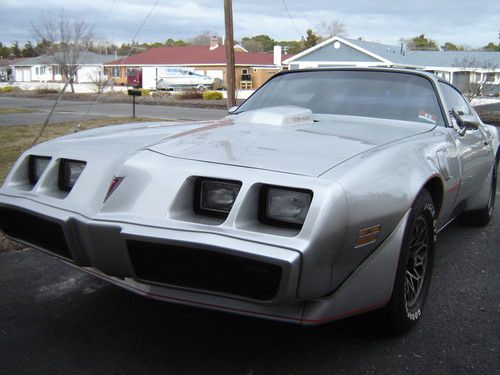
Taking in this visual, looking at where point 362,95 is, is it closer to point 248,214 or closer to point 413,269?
point 413,269

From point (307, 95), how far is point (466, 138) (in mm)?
1198

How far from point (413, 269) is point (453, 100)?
6.58 ft

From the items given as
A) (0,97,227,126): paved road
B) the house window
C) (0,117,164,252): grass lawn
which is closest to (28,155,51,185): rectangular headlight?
(0,117,164,252): grass lawn

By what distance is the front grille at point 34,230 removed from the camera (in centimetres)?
254

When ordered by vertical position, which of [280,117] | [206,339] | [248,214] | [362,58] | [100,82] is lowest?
[206,339]

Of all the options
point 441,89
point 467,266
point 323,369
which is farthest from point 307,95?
point 323,369

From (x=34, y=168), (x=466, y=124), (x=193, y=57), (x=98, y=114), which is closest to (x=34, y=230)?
(x=34, y=168)

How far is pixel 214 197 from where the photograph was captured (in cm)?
237

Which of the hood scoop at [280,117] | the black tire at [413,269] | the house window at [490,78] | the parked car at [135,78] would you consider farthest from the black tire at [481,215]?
the house window at [490,78]

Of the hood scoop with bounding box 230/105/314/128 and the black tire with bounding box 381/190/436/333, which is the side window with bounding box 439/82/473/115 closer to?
the hood scoop with bounding box 230/105/314/128

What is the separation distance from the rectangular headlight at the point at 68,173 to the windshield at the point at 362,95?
1.73 meters

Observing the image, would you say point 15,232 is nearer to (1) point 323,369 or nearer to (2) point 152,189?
(2) point 152,189

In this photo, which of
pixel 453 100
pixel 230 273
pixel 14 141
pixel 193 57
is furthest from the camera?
pixel 193 57

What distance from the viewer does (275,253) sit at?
2.01m
